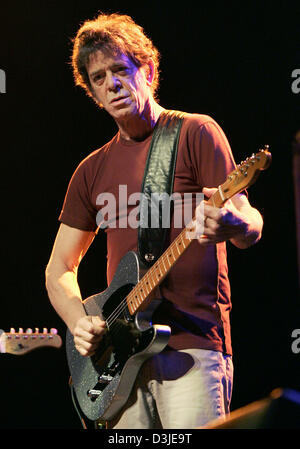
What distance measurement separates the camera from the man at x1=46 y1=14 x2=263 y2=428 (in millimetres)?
1989

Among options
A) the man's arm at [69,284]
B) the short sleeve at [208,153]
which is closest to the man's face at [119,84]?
the short sleeve at [208,153]

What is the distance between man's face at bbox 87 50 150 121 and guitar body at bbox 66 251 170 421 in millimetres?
678

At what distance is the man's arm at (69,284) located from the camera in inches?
A: 93.6

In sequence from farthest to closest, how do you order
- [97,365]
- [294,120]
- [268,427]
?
[294,120]
[97,365]
[268,427]

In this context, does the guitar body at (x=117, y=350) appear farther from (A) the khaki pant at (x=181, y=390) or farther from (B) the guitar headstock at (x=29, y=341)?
(B) the guitar headstock at (x=29, y=341)

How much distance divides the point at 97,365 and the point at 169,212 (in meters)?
0.73

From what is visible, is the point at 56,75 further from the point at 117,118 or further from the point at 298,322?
the point at 298,322

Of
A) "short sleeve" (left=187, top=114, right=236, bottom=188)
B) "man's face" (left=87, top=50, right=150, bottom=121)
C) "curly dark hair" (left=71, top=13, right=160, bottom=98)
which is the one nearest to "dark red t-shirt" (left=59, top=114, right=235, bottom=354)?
"short sleeve" (left=187, top=114, right=236, bottom=188)

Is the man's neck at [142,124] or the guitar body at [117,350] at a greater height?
the man's neck at [142,124]

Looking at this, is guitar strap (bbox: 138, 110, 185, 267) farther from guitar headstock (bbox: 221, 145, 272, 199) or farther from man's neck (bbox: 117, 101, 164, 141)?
guitar headstock (bbox: 221, 145, 272, 199)

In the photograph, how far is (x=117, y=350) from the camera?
7.31 ft

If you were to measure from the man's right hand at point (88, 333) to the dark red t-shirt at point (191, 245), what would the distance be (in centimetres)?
22

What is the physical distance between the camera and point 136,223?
2.33 meters
